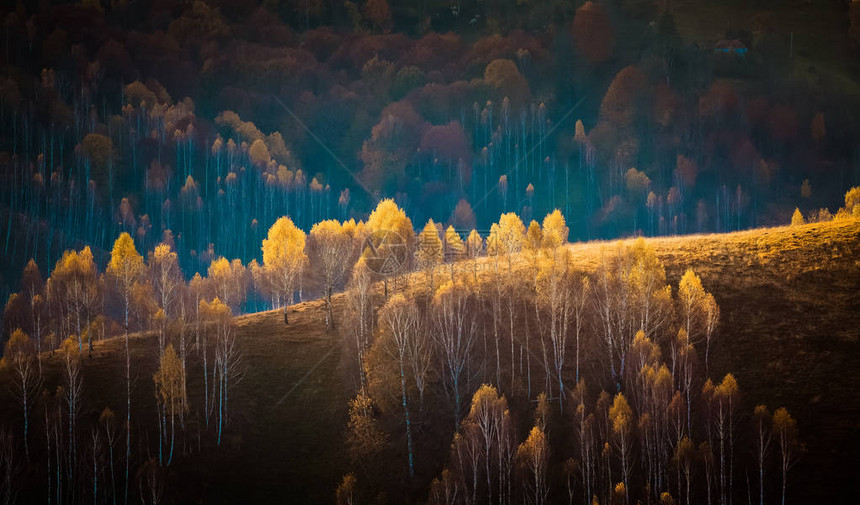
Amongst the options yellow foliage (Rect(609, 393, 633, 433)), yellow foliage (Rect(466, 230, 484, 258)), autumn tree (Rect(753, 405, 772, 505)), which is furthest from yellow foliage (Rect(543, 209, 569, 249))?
autumn tree (Rect(753, 405, 772, 505))

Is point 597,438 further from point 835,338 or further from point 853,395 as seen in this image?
point 835,338

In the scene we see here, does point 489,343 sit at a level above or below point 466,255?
below

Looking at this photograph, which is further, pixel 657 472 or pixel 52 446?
pixel 52 446

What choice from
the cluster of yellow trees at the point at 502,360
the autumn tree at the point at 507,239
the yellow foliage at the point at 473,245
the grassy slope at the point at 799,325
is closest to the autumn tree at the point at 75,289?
the cluster of yellow trees at the point at 502,360

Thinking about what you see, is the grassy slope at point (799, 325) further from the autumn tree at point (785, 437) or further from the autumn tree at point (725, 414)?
the autumn tree at point (725, 414)

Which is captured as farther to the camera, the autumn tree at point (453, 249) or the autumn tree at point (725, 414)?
the autumn tree at point (453, 249)

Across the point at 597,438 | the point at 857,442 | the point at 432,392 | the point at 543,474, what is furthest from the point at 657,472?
the point at 432,392
